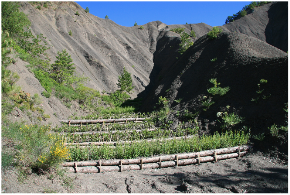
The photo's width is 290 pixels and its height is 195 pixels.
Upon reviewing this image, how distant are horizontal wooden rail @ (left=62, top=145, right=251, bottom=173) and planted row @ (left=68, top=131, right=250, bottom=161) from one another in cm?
56

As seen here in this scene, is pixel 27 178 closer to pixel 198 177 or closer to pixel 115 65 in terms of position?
pixel 198 177

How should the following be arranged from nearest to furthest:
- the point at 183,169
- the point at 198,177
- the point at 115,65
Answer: the point at 198,177 < the point at 183,169 < the point at 115,65

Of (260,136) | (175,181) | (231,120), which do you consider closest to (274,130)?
(260,136)

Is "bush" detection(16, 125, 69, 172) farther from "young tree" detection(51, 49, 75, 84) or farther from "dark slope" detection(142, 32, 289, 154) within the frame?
"young tree" detection(51, 49, 75, 84)

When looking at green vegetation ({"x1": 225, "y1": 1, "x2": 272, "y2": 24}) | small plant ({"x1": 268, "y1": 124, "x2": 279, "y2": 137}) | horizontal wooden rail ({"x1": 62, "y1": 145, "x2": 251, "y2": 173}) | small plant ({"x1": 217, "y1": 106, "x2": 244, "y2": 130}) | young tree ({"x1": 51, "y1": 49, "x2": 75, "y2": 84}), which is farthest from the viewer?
green vegetation ({"x1": 225, "y1": 1, "x2": 272, "y2": 24})

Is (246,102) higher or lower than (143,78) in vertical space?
lower

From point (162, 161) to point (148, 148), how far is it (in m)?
1.01

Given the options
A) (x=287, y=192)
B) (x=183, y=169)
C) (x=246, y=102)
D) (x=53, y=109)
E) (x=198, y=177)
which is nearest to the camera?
(x=287, y=192)

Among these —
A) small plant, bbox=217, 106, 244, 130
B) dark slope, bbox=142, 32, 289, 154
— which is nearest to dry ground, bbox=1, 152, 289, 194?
small plant, bbox=217, 106, 244, 130

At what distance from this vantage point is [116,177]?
7.06 metres

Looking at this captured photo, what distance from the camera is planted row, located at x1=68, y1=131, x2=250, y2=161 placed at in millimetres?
8477

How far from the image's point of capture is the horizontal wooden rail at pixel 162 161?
24.7ft

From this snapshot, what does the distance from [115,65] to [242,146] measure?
36.3m

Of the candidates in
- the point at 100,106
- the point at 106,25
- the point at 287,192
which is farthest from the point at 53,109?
the point at 106,25
